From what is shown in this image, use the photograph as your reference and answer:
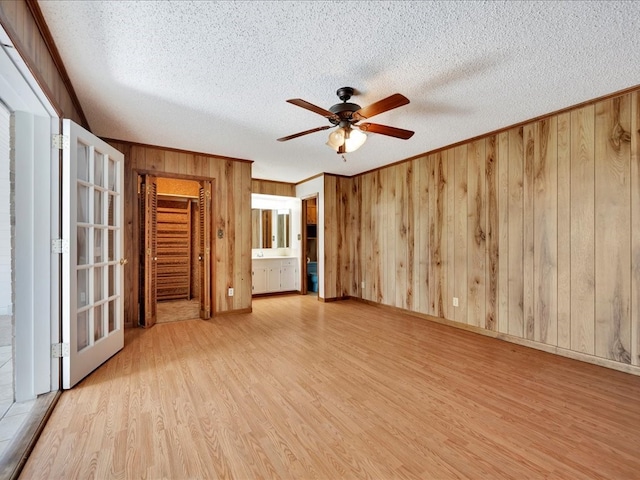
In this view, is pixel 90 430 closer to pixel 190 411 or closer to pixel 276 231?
pixel 190 411

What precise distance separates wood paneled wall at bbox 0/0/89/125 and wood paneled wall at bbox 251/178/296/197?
Answer: 11.9ft

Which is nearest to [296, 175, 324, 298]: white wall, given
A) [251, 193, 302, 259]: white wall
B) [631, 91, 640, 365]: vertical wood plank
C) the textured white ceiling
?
[251, 193, 302, 259]: white wall

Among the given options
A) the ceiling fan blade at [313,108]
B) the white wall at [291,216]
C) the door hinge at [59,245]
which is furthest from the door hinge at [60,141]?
the white wall at [291,216]

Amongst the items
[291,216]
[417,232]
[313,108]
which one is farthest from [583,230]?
[291,216]

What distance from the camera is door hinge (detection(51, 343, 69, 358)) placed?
2127mm

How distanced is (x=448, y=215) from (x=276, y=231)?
3.76 m

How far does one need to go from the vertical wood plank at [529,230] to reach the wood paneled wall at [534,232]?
0.01 metres

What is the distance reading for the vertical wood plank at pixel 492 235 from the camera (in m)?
3.39

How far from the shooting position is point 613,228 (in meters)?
2.55

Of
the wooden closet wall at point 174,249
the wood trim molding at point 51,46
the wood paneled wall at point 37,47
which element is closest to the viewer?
the wood paneled wall at point 37,47

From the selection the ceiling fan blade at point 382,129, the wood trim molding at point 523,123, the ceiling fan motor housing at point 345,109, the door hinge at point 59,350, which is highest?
the wood trim molding at point 523,123

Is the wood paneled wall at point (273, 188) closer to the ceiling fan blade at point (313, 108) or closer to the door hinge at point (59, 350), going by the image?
the ceiling fan blade at point (313, 108)

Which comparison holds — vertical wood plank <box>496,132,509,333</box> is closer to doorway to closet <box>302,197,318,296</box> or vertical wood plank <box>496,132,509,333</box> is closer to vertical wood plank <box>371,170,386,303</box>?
vertical wood plank <box>371,170,386,303</box>

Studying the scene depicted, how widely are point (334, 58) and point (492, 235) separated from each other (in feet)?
8.90
